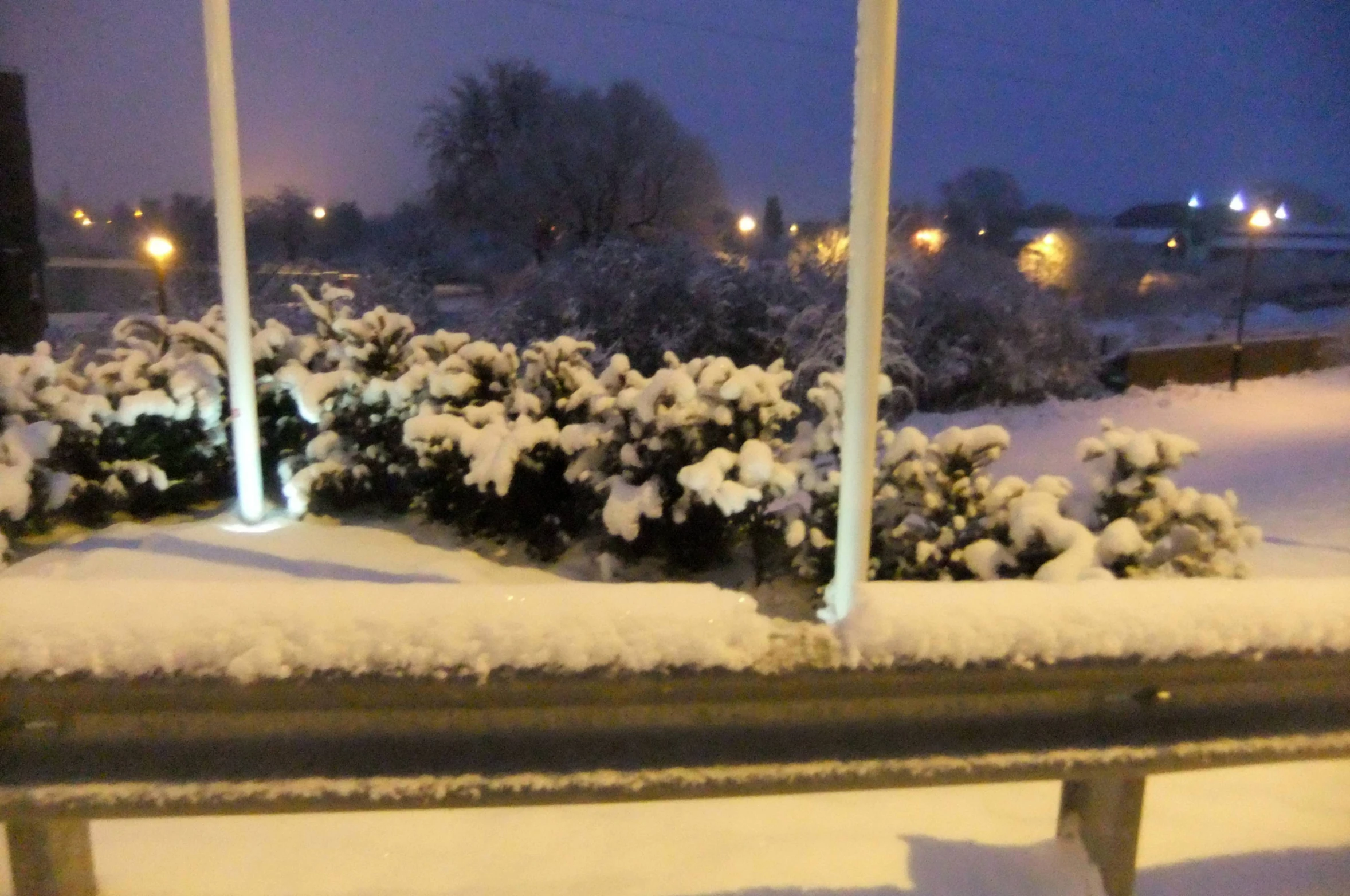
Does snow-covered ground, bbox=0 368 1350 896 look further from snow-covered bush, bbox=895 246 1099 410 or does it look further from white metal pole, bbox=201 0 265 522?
snow-covered bush, bbox=895 246 1099 410

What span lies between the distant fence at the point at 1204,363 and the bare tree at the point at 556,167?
13.7 meters

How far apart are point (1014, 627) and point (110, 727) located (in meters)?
2.04

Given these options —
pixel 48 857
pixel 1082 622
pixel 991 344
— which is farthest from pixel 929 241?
pixel 48 857

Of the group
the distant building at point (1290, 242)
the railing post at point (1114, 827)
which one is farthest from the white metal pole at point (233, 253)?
the distant building at point (1290, 242)

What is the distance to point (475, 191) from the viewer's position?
3672 cm

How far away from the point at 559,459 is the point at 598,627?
14.9ft

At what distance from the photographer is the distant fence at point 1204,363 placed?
2462 centimetres

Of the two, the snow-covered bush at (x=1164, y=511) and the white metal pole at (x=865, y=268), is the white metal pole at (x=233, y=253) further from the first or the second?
the snow-covered bush at (x=1164, y=511)

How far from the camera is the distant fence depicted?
24625mm

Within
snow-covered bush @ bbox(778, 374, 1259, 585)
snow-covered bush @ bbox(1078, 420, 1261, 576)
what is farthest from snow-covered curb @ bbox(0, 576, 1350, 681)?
A: snow-covered bush @ bbox(1078, 420, 1261, 576)

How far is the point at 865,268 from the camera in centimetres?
375

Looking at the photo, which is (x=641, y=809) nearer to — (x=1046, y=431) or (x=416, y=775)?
(x=416, y=775)

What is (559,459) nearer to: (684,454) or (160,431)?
(684,454)

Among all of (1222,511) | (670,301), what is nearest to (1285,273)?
(670,301)
